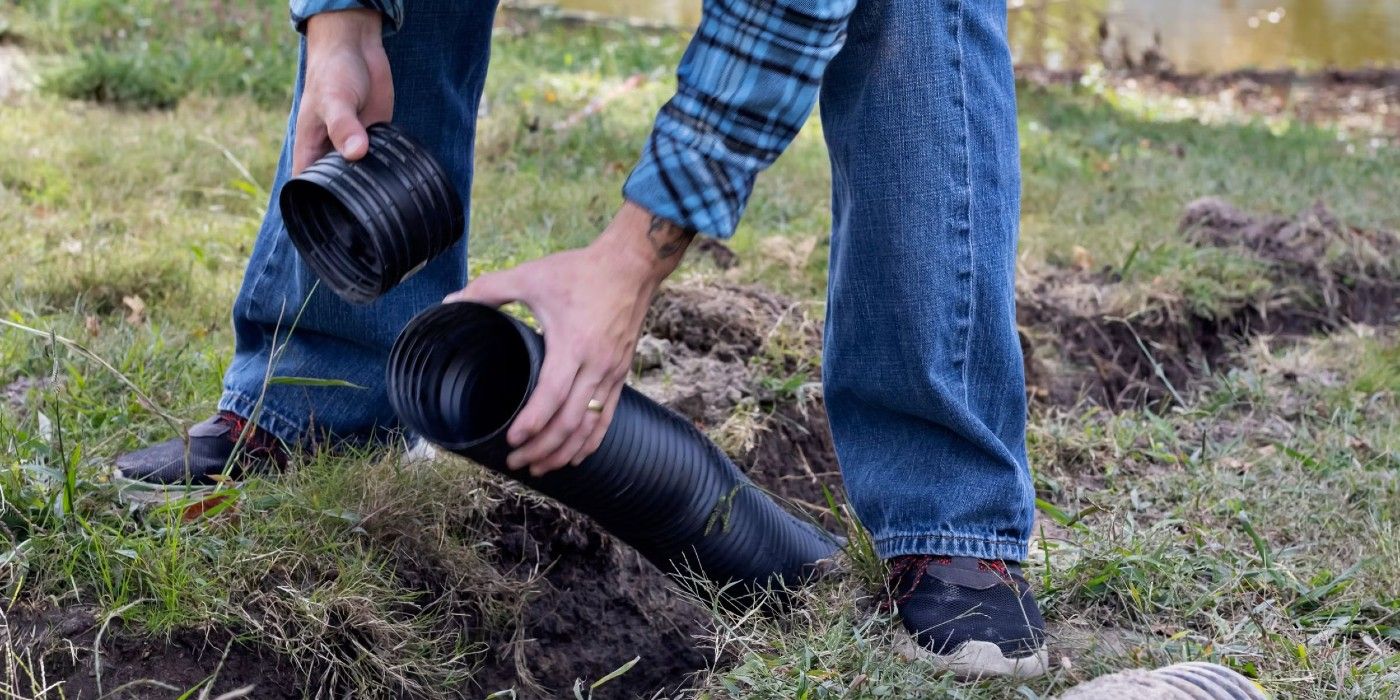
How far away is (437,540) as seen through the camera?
6.56ft

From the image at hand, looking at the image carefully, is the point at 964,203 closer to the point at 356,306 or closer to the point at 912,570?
the point at 912,570

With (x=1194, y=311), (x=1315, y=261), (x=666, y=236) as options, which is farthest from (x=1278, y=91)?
(x=666, y=236)

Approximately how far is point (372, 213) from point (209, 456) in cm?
62

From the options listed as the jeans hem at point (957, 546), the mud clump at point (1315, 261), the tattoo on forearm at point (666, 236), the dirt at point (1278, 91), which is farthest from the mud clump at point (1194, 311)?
the dirt at point (1278, 91)

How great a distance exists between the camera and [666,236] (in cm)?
151

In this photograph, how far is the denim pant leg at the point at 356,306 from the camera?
2084mm

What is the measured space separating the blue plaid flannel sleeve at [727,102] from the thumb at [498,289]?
0.17m

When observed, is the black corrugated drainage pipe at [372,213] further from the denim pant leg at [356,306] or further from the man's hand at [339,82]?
the denim pant leg at [356,306]

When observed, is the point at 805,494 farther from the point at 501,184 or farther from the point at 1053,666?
the point at 501,184

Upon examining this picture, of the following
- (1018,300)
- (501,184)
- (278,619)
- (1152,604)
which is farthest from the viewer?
(501,184)

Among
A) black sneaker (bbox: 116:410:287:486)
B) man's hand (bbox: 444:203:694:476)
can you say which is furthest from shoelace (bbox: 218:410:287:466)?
man's hand (bbox: 444:203:694:476)

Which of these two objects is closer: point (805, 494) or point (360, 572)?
point (360, 572)

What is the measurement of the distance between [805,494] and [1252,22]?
1158 cm

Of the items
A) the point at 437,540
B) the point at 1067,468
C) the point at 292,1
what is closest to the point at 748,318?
the point at 1067,468
